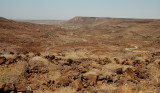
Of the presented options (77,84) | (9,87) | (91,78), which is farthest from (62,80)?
(9,87)

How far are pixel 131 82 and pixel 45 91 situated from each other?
403cm

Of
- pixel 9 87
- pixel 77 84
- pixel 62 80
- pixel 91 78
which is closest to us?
pixel 9 87

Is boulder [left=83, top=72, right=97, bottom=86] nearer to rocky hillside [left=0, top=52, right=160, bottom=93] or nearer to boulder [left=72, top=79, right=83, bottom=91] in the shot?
rocky hillside [left=0, top=52, right=160, bottom=93]

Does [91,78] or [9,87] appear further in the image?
[91,78]

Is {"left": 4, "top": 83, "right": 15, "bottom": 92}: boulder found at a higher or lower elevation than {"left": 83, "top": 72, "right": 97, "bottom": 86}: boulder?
higher

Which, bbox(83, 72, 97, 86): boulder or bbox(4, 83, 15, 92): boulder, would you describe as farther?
bbox(83, 72, 97, 86): boulder

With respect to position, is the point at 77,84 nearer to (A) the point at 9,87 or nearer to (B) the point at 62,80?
(B) the point at 62,80

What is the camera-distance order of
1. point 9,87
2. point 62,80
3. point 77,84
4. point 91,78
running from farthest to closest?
point 91,78
point 62,80
point 77,84
point 9,87

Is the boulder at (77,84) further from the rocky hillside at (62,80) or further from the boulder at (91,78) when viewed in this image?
the boulder at (91,78)

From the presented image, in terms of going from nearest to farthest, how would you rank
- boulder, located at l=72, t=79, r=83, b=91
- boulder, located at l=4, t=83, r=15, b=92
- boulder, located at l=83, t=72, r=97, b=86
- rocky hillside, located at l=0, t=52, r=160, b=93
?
boulder, located at l=4, t=83, r=15, b=92 → rocky hillside, located at l=0, t=52, r=160, b=93 → boulder, located at l=72, t=79, r=83, b=91 → boulder, located at l=83, t=72, r=97, b=86

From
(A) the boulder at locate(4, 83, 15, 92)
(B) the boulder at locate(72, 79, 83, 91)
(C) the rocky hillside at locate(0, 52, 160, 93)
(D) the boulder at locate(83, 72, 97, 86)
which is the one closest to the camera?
Result: (A) the boulder at locate(4, 83, 15, 92)

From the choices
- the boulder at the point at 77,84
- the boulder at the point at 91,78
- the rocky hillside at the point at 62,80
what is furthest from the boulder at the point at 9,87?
the boulder at the point at 91,78

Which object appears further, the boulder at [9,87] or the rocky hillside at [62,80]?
the rocky hillside at [62,80]

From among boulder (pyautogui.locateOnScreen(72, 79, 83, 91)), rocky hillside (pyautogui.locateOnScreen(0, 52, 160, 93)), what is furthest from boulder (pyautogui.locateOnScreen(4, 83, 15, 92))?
boulder (pyautogui.locateOnScreen(72, 79, 83, 91))
